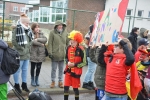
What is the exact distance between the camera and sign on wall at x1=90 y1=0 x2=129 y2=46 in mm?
3554

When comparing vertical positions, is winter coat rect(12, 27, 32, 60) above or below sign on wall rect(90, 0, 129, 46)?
below

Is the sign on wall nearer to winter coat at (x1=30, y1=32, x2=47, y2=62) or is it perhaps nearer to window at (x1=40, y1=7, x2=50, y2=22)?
winter coat at (x1=30, y1=32, x2=47, y2=62)

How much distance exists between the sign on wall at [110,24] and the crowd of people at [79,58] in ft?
0.50

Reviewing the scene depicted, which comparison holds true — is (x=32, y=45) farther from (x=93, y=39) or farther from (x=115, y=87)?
(x=115, y=87)

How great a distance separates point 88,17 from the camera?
9.82 m

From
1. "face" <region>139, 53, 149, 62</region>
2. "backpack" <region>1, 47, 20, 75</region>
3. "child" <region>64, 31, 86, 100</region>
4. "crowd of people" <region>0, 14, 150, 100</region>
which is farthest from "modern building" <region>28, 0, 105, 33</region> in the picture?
"backpack" <region>1, 47, 20, 75</region>

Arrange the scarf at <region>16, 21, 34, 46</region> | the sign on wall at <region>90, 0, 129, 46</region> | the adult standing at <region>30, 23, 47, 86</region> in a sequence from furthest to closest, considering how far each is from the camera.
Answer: the adult standing at <region>30, 23, 47, 86</region> → the scarf at <region>16, 21, 34, 46</region> → the sign on wall at <region>90, 0, 129, 46</region>

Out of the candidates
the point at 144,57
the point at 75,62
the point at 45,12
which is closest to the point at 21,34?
the point at 75,62

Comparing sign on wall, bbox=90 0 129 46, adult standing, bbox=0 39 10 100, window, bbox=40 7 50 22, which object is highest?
window, bbox=40 7 50 22

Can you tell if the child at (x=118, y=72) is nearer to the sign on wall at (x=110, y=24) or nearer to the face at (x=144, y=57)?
the sign on wall at (x=110, y=24)

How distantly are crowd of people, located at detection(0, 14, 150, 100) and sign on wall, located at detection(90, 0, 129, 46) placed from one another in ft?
0.50

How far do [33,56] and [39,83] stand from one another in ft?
3.41

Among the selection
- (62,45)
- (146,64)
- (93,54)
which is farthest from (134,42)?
(146,64)

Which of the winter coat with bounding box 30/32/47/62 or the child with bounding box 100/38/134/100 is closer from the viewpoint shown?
the child with bounding box 100/38/134/100
